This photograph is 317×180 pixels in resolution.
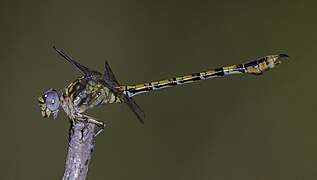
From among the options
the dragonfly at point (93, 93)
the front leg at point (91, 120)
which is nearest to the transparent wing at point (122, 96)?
the dragonfly at point (93, 93)

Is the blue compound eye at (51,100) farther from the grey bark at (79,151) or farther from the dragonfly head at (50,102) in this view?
the grey bark at (79,151)

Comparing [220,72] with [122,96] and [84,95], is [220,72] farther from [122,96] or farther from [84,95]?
[84,95]

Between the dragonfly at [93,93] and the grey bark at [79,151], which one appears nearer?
the grey bark at [79,151]

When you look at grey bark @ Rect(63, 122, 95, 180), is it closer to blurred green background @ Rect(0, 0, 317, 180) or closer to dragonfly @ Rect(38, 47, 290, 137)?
dragonfly @ Rect(38, 47, 290, 137)

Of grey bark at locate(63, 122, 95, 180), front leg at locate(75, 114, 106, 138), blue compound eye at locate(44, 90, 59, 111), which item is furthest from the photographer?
blue compound eye at locate(44, 90, 59, 111)

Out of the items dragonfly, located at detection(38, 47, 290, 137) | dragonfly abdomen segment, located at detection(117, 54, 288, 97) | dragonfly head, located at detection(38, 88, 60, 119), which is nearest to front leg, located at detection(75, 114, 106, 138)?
dragonfly, located at detection(38, 47, 290, 137)

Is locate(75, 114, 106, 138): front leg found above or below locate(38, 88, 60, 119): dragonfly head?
below

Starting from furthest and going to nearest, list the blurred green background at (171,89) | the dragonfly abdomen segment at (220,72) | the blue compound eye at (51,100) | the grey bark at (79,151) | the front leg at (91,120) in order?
the blurred green background at (171,89) → the dragonfly abdomen segment at (220,72) → the blue compound eye at (51,100) → the front leg at (91,120) → the grey bark at (79,151)
